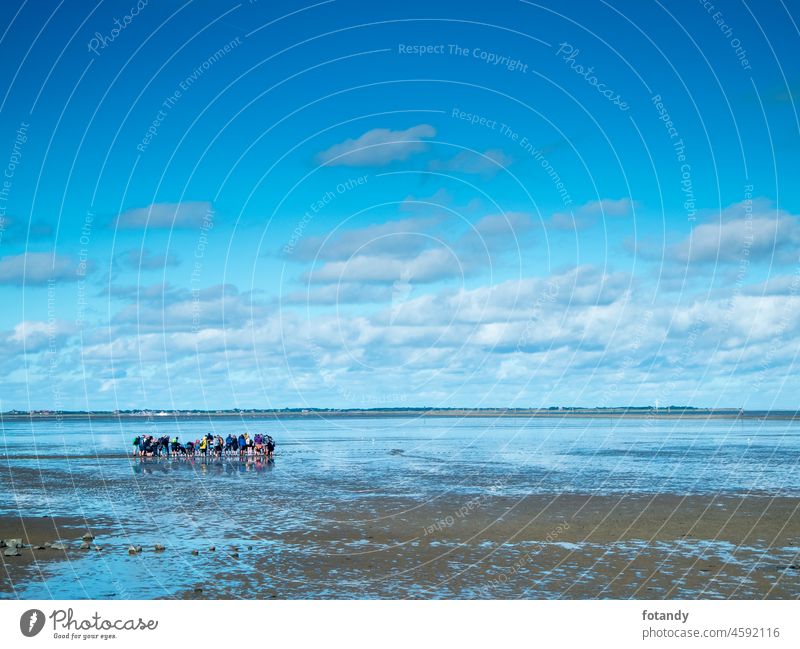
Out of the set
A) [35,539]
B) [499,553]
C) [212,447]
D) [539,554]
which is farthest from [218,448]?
[539,554]

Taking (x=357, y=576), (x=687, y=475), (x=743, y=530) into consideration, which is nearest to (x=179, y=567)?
(x=357, y=576)

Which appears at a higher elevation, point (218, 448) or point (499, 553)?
point (499, 553)

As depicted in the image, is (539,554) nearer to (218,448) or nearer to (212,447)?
(218,448)

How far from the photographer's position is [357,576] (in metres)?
18.1

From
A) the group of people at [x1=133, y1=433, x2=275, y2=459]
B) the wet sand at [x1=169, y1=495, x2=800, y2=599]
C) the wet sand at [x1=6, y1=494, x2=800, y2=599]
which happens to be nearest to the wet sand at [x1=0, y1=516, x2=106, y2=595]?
the wet sand at [x1=6, y1=494, x2=800, y2=599]

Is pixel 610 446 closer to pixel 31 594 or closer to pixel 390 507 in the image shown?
pixel 390 507

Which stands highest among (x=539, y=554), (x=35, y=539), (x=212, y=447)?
(x=35, y=539)

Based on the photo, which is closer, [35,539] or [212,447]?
[35,539]

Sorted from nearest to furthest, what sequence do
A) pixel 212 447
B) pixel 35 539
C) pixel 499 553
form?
pixel 499 553, pixel 35 539, pixel 212 447

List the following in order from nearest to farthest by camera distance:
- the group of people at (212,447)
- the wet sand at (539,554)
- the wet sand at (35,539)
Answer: the wet sand at (539,554)
the wet sand at (35,539)
the group of people at (212,447)

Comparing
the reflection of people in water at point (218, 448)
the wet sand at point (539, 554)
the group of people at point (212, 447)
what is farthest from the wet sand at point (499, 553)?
the group of people at point (212, 447)

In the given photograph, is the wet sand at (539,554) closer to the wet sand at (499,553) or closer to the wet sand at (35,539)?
the wet sand at (499,553)

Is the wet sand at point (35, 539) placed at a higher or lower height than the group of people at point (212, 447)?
higher

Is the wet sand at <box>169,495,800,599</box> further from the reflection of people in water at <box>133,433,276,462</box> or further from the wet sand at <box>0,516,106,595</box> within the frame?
the reflection of people in water at <box>133,433,276,462</box>
